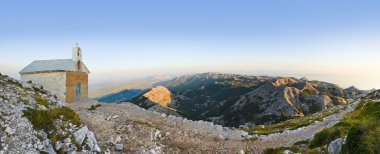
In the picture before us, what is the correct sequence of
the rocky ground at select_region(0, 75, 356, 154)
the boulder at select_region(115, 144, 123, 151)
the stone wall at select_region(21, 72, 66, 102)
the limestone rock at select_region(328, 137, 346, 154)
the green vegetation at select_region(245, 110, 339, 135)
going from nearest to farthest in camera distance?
the limestone rock at select_region(328, 137, 346, 154), the rocky ground at select_region(0, 75, 356, 154), the boulder at select_region(115, 144, 123, 151), the green vegetation at select_region(245, 110, 339, 135), the stone wall at select_region(21, 72, 66, 102)

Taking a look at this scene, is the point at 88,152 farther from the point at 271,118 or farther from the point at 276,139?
the point at 271,118

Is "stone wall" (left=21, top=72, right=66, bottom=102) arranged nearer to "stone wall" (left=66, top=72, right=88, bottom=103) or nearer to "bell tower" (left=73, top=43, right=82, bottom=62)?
"stone wall" (left=66, top=72, right=88, bottom=103)

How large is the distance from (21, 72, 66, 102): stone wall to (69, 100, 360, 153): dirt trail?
44.8 ft

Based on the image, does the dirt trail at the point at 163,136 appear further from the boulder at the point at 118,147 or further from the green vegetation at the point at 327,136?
the green vegetation at the point at 327,136

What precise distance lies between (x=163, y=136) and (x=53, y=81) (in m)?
25.5

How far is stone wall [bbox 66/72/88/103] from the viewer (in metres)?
46.0

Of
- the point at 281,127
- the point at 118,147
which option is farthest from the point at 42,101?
the point at 281,127

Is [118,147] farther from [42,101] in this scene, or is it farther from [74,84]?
[74,84]

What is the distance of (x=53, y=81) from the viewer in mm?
45781

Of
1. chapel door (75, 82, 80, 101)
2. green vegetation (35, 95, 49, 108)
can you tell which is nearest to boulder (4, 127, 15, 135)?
green vegetation (35, 95, 49, 108)

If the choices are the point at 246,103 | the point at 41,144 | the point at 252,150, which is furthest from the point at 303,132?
the point at 246,103

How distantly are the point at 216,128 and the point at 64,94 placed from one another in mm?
Result: 23767

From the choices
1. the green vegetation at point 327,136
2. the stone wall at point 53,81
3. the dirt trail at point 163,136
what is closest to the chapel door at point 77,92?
the stone wall at point 53,81

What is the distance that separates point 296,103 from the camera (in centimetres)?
12094
